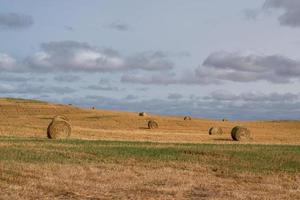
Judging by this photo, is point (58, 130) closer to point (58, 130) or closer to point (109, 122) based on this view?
point (58, 130)

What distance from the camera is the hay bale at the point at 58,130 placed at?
1767 inches

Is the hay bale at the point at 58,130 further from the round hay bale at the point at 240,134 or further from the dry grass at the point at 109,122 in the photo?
the round hay bale at the point at 240,134

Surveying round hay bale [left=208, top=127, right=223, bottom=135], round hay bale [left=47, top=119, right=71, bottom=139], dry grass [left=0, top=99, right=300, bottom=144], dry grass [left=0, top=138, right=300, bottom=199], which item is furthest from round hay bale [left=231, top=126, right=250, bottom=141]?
dry grass [left=0, top=138, right=300, bottom=199]

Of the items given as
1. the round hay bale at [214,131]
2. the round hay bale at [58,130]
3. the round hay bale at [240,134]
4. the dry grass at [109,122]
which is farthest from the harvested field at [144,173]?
the dry grass at [109,122]

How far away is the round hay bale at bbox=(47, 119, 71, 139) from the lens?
44.9 meters

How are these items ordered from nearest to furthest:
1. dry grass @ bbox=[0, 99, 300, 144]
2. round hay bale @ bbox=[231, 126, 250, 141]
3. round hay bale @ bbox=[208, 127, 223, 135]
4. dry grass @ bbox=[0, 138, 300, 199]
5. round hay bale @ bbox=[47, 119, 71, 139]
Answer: dry grass @ bbox=[0, 138, 300, 199] < round hay bale @ bbox=[47, 119, 71, 139] < round hay bale @ bbox=[231, 126, 250, 141] < round hay bale @ bbox=[208, 127, 223, 135] < dry grass @ bbox=[0, 99, 300, 144]

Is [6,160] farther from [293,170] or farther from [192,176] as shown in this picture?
[293,170]

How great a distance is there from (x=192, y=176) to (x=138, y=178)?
7.58 ft

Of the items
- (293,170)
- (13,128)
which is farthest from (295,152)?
(13,128)

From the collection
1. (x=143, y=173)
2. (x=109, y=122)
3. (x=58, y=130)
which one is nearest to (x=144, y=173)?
(x=143, y=173)

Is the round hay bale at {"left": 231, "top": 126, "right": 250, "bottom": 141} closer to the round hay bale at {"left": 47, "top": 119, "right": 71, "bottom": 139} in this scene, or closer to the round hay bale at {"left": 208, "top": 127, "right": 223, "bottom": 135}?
the round hay bale at {"left": 208, "top": 127, "right": 223, "bottom": 135}

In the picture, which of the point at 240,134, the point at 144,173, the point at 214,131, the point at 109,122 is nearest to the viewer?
the point at 144,173

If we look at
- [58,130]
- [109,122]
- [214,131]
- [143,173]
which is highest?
[109,122]

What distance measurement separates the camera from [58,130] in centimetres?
4544
